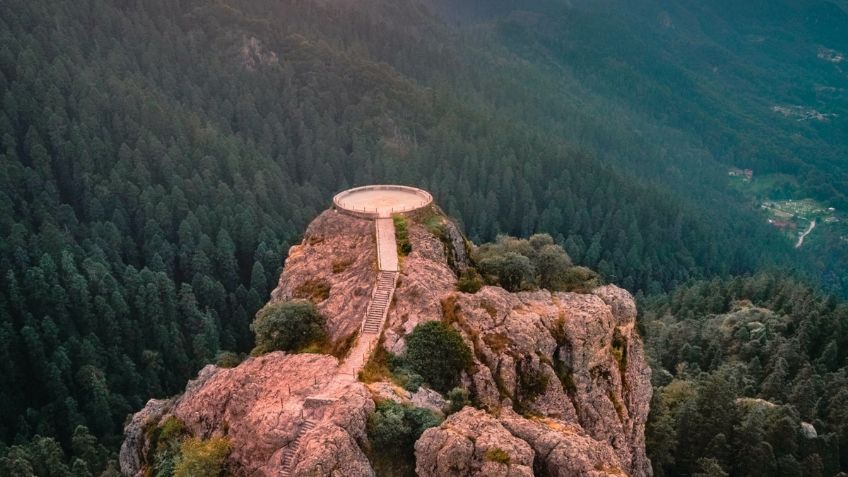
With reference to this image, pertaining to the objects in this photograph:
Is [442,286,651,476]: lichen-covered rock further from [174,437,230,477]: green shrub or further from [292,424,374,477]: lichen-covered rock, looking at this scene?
[174,437,230,477]: green shrub

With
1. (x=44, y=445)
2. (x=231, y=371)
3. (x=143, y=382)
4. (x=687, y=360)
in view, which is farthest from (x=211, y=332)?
(x=687, y=360)

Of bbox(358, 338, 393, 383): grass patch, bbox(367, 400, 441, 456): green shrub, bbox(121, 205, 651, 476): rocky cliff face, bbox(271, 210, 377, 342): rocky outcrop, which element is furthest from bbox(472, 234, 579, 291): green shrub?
bbox(367, 400, 441, 456): green shrub

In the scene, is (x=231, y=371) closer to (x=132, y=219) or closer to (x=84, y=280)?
(x=84, y=280)

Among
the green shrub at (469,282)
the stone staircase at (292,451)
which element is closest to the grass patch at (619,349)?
the green shrub at (469,282)

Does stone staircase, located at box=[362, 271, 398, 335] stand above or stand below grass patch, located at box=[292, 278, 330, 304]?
above

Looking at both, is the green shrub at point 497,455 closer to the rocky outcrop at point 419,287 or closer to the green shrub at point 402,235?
the rocky outcrop at point 419,287

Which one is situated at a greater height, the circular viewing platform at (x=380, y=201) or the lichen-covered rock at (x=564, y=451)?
the lichen-covered rock at (x=564, y=451)

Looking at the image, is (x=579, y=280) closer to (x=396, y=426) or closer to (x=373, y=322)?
(x=373, y=322)
